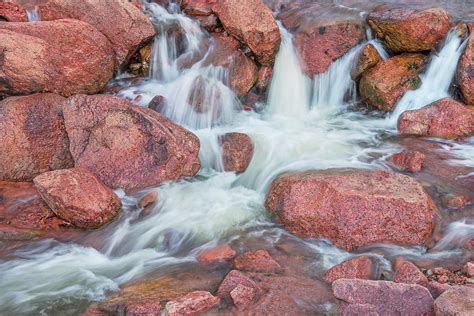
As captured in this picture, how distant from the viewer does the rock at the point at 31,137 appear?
6.71 meters

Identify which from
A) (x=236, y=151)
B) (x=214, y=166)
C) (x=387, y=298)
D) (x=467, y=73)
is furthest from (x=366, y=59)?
(x=387, y=298)

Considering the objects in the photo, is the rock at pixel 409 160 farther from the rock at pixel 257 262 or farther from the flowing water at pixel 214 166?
the rock at pixel 257 262

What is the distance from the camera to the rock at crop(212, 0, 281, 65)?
29.9 feet

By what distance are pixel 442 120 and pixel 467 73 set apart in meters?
1.26

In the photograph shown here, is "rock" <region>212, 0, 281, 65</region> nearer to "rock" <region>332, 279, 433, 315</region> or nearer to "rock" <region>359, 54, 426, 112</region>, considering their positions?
"rock" <region>359, 54, 426, 112</region>

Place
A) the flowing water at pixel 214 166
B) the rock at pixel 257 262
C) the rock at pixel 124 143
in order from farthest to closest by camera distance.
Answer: the rock at pixel 124 143
the flowing water at pixel 214 166
the rock at pixel 257 262

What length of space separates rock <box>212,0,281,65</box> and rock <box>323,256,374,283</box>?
581 cm

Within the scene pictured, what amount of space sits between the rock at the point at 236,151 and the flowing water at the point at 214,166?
0.13 meters

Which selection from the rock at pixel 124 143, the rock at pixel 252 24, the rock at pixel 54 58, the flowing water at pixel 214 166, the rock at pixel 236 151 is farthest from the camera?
the rock at pixel 252 24

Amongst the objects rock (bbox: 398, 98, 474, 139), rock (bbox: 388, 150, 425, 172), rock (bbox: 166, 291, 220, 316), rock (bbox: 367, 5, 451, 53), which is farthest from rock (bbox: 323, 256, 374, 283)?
rock (bbox: 367, 5, 451, 53)

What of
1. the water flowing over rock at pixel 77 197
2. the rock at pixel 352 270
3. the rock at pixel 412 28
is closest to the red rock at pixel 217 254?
the rock at pixel 352 270

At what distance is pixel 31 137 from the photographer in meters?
6.88

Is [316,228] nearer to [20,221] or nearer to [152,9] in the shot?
[20,221]

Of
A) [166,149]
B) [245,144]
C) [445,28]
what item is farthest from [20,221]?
[445,28]
